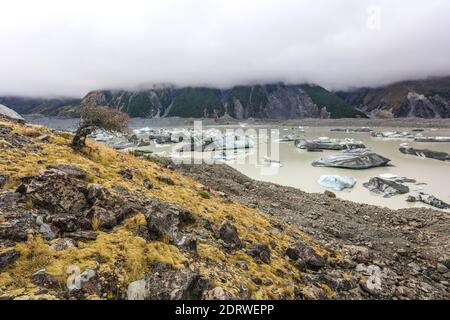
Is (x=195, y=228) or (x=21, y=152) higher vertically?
(x=21, y=152)

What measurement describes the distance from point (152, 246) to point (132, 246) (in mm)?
459

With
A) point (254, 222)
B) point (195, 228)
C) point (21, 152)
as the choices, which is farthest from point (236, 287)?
point (21, 152)

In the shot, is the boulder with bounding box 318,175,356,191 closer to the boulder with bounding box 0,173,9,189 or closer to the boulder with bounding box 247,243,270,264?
the boulder with bounding box 247,243,270,264

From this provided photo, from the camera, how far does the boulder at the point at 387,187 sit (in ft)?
86.6

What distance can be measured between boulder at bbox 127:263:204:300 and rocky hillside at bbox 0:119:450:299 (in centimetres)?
2

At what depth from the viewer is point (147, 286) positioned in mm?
5820

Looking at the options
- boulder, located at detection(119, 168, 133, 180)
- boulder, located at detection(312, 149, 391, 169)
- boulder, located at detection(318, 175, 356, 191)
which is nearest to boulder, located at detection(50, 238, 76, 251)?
boulder, located at detection(119, 168, 133, 180)

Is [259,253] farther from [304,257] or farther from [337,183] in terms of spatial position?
[337,183]

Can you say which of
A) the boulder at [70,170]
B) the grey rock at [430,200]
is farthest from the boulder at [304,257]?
the grey rock at [430,200]

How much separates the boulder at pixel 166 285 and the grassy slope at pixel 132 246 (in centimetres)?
21

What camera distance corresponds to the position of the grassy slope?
5.70m

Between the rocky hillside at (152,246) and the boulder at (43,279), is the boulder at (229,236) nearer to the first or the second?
the rocky hillside at (152,246)
